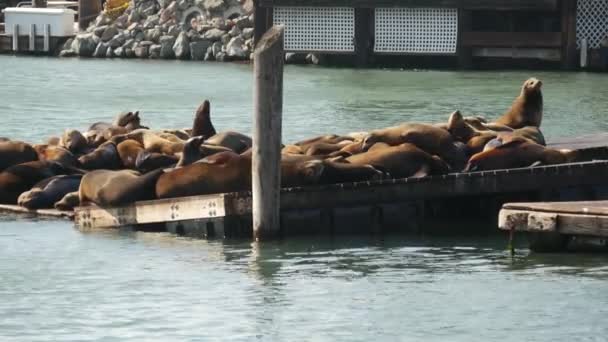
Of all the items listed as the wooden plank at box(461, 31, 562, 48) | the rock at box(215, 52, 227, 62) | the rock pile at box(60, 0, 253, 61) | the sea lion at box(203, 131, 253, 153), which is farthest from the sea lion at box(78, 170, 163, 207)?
the rock at box(215, 52, 227, 62)

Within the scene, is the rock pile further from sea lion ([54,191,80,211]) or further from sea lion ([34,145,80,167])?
sea lion ([54,191,80,211])

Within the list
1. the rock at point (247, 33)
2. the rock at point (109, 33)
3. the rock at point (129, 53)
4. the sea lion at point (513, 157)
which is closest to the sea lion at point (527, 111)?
the sea lion at point (513, 157)

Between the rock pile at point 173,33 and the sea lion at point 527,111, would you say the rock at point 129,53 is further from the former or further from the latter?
the sea lion at point 527,111

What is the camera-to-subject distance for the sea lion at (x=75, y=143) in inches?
815

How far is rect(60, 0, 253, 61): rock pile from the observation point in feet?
190

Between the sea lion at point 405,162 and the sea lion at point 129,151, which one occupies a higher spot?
the sea lion at point 405,162

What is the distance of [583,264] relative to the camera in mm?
15297

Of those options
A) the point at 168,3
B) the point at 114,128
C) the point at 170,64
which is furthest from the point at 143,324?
the point at 168,3

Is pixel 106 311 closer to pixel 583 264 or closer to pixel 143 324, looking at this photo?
pixel 143 324

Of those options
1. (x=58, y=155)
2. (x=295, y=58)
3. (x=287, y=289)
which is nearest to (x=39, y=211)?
(x=58, y=155)

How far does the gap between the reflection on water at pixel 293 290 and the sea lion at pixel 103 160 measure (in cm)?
220

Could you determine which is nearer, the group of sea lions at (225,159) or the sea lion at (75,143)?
the group of sea lions at (225,159)

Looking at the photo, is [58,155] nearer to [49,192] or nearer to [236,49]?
[49,192]

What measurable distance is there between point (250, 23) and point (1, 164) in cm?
3870
